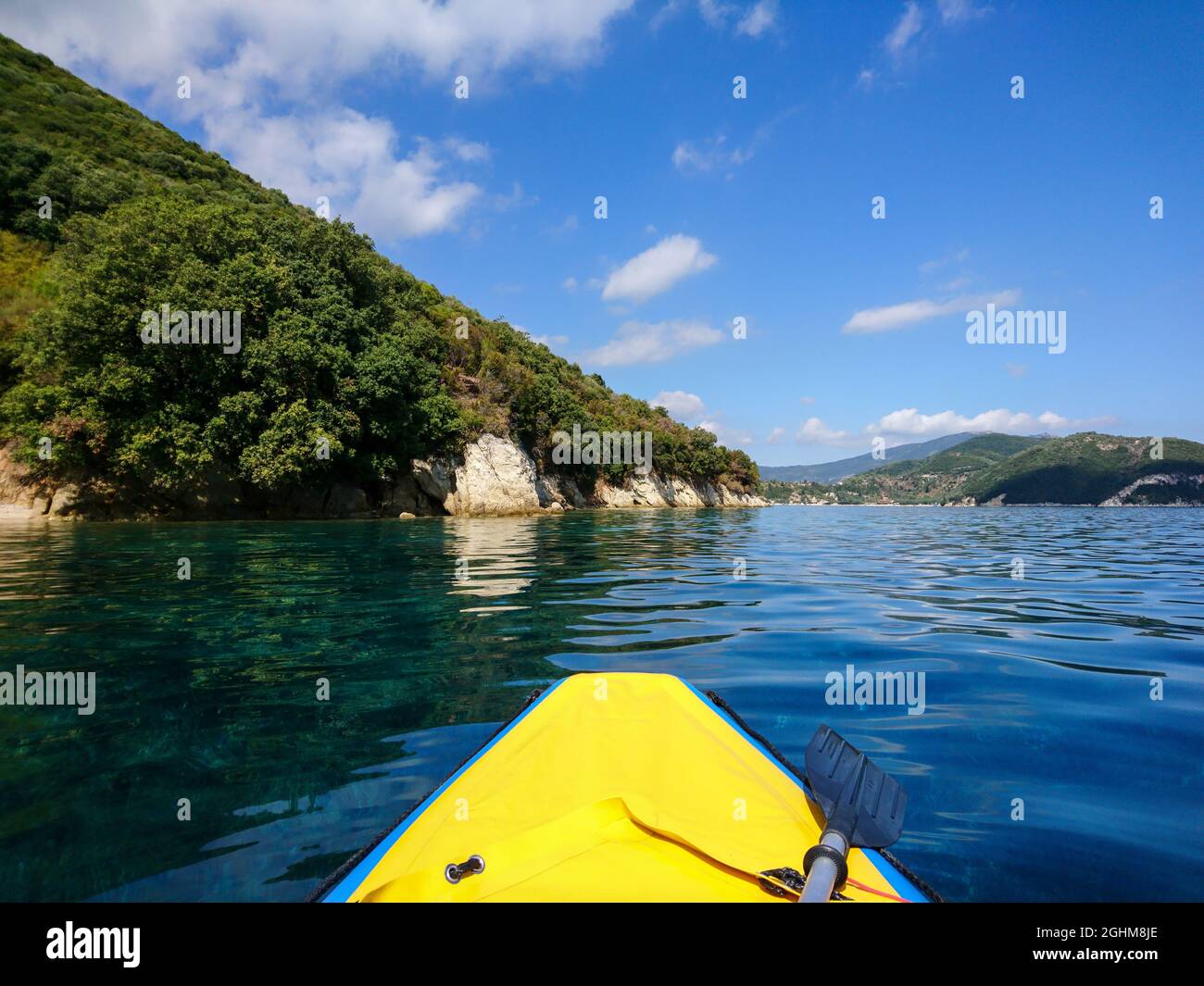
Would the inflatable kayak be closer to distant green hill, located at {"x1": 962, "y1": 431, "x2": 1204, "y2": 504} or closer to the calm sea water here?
the calm sea water

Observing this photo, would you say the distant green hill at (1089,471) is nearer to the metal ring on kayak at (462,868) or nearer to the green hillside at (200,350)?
the green hillside at (200,350)

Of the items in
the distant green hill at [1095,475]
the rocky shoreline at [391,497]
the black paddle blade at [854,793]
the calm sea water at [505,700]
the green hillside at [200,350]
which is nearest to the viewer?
the black paddle blade at [854,793]

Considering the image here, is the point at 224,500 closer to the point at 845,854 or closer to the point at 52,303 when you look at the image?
the point at 52,303

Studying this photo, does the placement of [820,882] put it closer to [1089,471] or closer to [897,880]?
[897,880]

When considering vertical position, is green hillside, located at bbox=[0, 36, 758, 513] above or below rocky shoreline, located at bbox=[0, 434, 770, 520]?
above

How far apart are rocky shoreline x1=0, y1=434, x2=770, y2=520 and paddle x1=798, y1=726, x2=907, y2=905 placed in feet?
118

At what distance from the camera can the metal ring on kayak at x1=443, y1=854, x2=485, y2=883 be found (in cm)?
215

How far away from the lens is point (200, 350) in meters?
28.6

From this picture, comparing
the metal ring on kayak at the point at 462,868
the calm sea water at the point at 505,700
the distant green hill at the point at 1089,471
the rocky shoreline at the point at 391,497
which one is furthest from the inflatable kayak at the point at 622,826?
the distant green hill at the point at 1089,471

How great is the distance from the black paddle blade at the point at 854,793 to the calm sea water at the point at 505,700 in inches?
15.1

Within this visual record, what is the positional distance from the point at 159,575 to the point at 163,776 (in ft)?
31.7

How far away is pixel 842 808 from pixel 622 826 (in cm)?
99

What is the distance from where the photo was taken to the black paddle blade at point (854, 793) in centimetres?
255

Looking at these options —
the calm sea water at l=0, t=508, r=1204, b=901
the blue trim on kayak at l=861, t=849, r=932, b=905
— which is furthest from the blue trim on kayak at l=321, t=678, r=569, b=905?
the blue trim on kayak at l=861, t=849, r=932, b=905
